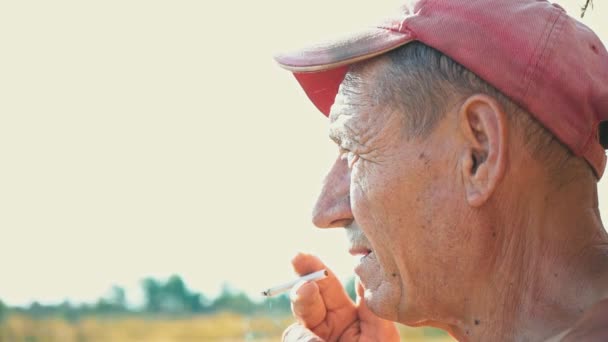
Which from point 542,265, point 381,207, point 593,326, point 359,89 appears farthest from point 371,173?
point 593,326

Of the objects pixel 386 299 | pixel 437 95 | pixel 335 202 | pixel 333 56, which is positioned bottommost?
pixel 386 299

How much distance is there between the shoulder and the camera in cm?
220

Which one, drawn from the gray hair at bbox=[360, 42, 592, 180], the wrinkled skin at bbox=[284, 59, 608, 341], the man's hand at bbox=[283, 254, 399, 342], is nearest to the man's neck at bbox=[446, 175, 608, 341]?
the wrinkled skin at bbox=[284, 59, 608, 341]

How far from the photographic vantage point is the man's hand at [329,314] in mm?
2895

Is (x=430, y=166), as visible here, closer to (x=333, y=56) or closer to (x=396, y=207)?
(x=396, y=207)

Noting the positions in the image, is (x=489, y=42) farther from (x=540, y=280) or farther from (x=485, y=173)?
(x=540, y=280)

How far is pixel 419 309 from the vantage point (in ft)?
8.18

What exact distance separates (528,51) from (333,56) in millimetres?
463

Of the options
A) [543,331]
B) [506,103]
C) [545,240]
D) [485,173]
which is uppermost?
[506,103]

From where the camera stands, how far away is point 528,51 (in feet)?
7.63

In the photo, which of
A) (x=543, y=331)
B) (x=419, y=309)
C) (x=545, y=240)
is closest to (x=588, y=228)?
(x=545, y=240)

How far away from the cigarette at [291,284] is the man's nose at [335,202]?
328 mm

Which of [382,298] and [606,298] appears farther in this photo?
[382,298]

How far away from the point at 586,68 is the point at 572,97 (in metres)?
0.09
